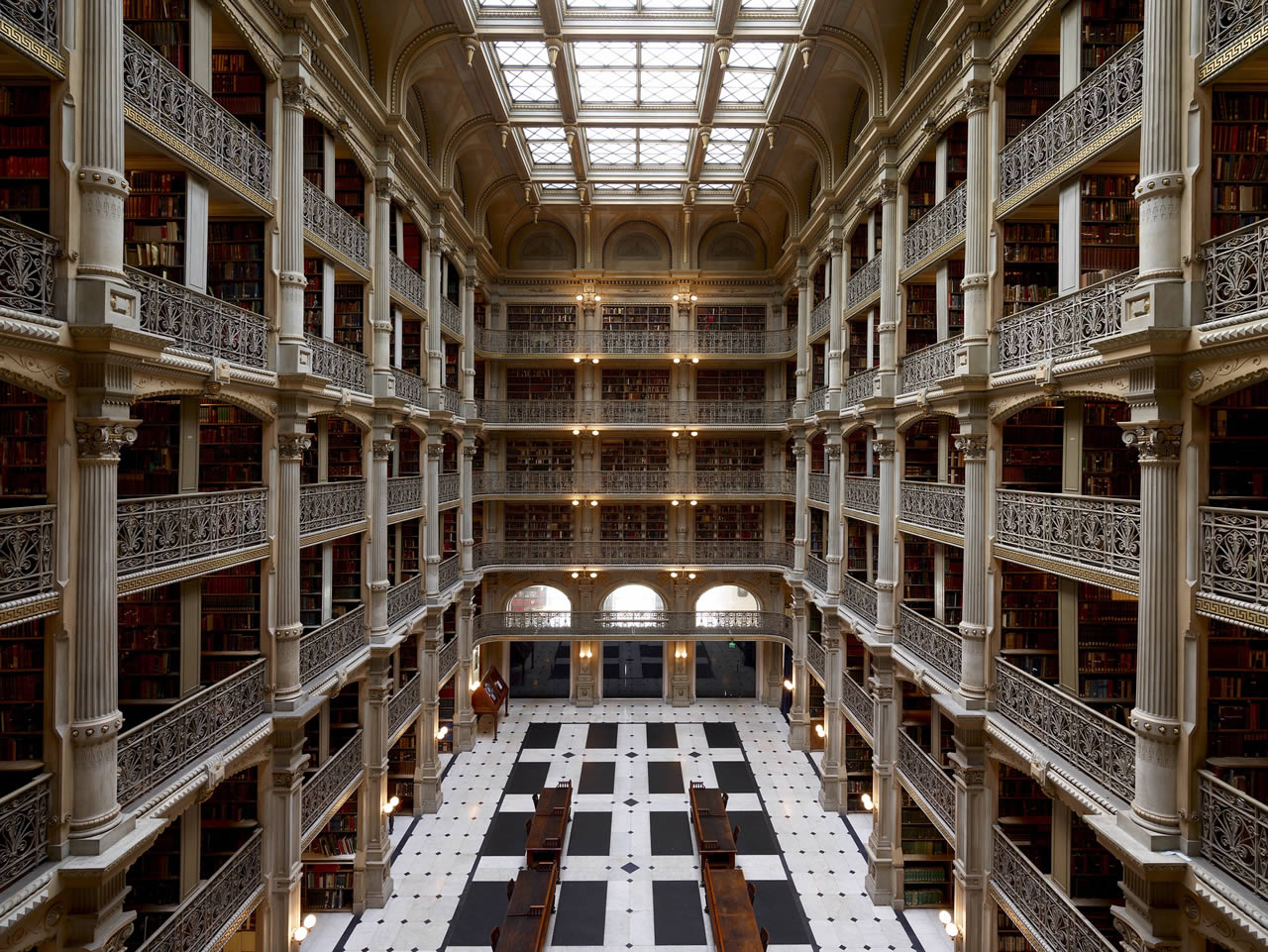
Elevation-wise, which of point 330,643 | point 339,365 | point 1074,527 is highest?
point 339,365

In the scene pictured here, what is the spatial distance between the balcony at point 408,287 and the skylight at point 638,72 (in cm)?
419

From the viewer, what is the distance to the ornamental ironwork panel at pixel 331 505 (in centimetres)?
830

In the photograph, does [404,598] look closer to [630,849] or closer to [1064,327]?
[630,849]

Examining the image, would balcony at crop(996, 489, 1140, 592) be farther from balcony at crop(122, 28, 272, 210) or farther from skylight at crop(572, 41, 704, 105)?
skylight at crop(572, 41, 704, 105)

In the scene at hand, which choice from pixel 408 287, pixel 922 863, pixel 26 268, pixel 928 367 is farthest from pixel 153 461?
pixel 922 863

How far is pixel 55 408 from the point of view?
15.6ft

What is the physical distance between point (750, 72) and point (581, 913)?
1270 centimetres

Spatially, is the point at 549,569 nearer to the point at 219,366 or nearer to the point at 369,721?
the point at 369,721

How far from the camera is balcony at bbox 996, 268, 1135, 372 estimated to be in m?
5.56

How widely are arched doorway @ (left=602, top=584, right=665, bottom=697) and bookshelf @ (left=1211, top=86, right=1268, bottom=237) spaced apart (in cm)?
1428

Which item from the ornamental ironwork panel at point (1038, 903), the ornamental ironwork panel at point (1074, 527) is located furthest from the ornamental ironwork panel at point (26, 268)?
the ornamental ironwork panel at point (1038, 903)

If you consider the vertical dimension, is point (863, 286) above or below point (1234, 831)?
above

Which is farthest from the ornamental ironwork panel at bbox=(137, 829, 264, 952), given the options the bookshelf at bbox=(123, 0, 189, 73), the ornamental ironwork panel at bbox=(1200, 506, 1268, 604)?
the ornamental ironwork panel at bbox=(1200, 506, 1268, 604)

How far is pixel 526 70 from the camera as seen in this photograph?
39.1 feet
